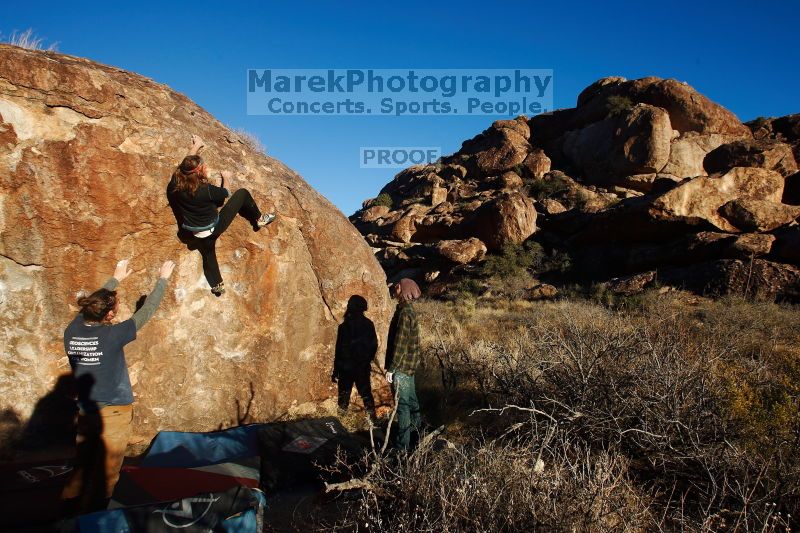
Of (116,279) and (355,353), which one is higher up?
(116,279)

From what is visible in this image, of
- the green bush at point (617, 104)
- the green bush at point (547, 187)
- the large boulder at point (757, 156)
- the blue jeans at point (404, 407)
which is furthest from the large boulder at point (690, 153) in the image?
the blue jeans at point (404, 407)

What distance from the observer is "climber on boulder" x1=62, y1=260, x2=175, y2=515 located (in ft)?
9.47

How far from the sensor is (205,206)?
13.5 ft

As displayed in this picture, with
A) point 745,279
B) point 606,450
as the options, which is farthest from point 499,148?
point 606,450

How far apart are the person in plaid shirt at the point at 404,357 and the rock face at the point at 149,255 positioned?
1.18m

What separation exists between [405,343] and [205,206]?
7.17 feet

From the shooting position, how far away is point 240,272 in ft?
15.0

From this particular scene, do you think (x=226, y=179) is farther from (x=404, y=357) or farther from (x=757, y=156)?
(x=757, y=156)

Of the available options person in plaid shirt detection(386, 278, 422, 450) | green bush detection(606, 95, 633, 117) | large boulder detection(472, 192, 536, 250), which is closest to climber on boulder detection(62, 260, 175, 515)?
person in plaid shirt detection(386, 278, 422, 450)

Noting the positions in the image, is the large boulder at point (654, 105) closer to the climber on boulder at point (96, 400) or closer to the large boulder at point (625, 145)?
the large boulder at point (625, 145)

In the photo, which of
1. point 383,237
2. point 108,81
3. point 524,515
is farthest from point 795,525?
point 383,237

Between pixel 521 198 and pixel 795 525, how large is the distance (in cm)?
1891

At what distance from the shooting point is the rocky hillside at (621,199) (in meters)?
13.9

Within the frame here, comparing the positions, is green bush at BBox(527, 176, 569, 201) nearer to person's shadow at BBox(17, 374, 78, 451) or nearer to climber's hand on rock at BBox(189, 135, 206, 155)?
climber's hand on rock at BBox(189, 135, 206, 155)
